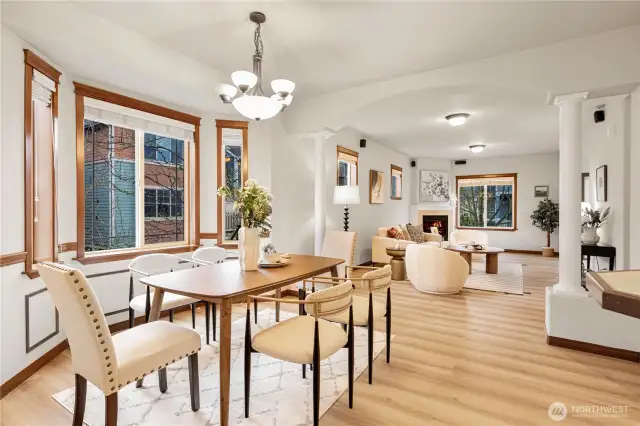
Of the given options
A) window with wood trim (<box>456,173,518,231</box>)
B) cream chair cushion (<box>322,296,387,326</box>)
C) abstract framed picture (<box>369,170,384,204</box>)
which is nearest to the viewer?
cream chair cushion (<box>322,296,387,326</box>)

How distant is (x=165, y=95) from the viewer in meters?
3.91

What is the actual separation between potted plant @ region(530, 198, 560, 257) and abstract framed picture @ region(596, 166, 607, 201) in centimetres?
465

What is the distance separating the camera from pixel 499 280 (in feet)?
19.3

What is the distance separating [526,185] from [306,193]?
23.8 feet

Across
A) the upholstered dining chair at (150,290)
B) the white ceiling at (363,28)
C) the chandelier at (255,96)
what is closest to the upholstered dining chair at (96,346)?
the upholstered dining chair at (150,290)

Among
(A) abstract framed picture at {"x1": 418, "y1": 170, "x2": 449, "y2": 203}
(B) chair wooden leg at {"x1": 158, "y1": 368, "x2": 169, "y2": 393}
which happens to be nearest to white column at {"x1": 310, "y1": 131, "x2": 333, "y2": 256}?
(B) chair wooden leg at {"x1": 158, "y1": 368, "x2": 169, "y2": 393}

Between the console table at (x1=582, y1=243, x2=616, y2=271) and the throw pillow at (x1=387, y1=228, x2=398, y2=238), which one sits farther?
the throw pillow at (x1=387, y1=228, x2=398, y2=238)

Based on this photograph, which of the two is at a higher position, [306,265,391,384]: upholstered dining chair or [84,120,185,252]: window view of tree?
[84,120,185,252]: window view of tree

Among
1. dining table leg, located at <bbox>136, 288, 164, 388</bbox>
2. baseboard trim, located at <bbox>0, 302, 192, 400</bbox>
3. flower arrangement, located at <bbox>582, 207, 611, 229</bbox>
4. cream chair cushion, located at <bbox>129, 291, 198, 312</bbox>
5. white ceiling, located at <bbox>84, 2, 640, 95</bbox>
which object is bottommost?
baseboard trim, located at <bbox>0, 302, 192, 400</bbox>

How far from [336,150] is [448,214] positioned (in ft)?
17.0

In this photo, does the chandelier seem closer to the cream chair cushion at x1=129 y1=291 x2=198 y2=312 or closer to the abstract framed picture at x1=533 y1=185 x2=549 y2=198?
the cream chair cushion at x1=129 y1=291 x2=198 y2=312

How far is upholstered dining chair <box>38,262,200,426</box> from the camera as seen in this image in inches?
63.3

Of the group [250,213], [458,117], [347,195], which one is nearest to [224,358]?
[250,213]

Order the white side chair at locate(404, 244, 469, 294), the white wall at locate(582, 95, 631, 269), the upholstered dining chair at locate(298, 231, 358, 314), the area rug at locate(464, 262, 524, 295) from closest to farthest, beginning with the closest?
the white wall at locate(582, 95, 631, 269) → the upholstered dining chair at locate(298, 231, 358, 314) → the white side chair at locate(404, 244, 469, 294) → the area rug at locate(464, 262, 524, 295)
